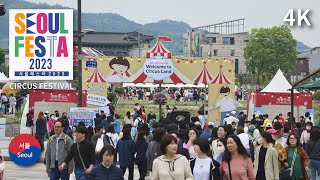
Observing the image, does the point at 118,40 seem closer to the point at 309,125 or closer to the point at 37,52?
the point at 37,52

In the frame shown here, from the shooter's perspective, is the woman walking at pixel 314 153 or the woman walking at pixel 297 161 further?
the woman walking at pixel 314 153

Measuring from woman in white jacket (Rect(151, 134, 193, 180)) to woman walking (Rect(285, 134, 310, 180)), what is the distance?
483cm

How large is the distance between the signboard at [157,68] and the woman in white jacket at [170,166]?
25.4m

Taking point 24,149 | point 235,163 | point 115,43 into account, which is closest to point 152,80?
point 24,149

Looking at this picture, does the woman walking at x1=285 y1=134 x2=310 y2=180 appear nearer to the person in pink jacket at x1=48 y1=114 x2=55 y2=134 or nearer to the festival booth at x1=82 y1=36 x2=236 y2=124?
the person in pink jacket at x1=48 y1=114 x2=55 y2=134

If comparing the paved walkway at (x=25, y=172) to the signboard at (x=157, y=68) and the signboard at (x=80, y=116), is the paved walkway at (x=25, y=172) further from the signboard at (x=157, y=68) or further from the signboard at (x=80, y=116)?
the signboard at (x=157, y=68)

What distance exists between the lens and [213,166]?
11.1m

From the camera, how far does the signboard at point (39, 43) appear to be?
31.3 m

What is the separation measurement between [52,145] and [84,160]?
1.39 metres

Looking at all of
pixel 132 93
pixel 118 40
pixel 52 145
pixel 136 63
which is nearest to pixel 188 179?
pixel 52 145

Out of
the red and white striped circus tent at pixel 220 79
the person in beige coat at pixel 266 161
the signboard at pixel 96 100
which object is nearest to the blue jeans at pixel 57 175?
the person in beige coat at pixel 266 161

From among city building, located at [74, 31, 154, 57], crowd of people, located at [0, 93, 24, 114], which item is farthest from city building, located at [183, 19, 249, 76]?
crowd of people, located at [0, 93, 24, 114]

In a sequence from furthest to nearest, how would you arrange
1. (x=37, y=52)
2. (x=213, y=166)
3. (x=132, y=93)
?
(x=132, y=93) → (x=37, y=52) → (x=213, y=166)

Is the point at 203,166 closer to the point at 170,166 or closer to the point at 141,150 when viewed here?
the point at 170,166
